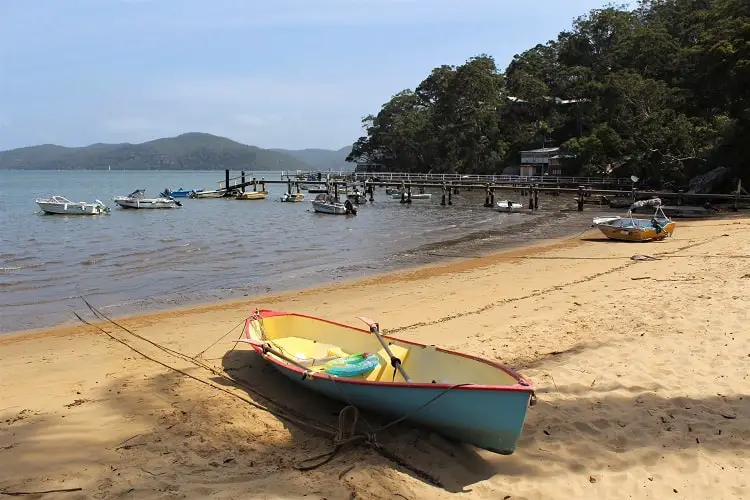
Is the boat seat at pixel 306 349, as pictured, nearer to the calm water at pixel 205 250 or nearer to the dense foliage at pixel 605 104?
the calm water at pixel 205 250

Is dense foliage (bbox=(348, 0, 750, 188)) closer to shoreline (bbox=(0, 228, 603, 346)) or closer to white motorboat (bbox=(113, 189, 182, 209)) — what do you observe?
shoreline (bbox=(0, 228, 603, 346))

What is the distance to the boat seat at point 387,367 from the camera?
6227 mm

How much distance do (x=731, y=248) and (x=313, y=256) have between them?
45.7 feet

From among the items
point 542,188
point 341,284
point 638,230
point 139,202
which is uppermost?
point 542,188

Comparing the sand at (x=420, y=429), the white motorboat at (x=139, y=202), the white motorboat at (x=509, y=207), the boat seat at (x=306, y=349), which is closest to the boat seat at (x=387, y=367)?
the sand at (x=420, y=429)

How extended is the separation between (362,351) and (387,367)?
0.87 m

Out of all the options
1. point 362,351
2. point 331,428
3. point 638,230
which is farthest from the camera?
point 638,230

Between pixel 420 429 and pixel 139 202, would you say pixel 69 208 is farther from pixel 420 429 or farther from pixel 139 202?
pixel 420 429

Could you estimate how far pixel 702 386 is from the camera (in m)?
5.88

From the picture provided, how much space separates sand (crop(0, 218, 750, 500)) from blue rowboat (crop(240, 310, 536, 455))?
267mm

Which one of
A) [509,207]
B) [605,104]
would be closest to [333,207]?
[509,207]

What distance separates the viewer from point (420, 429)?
522 cm

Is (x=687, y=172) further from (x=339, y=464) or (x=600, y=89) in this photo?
(x=339, y=464)

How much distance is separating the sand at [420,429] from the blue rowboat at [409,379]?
0.88ft
